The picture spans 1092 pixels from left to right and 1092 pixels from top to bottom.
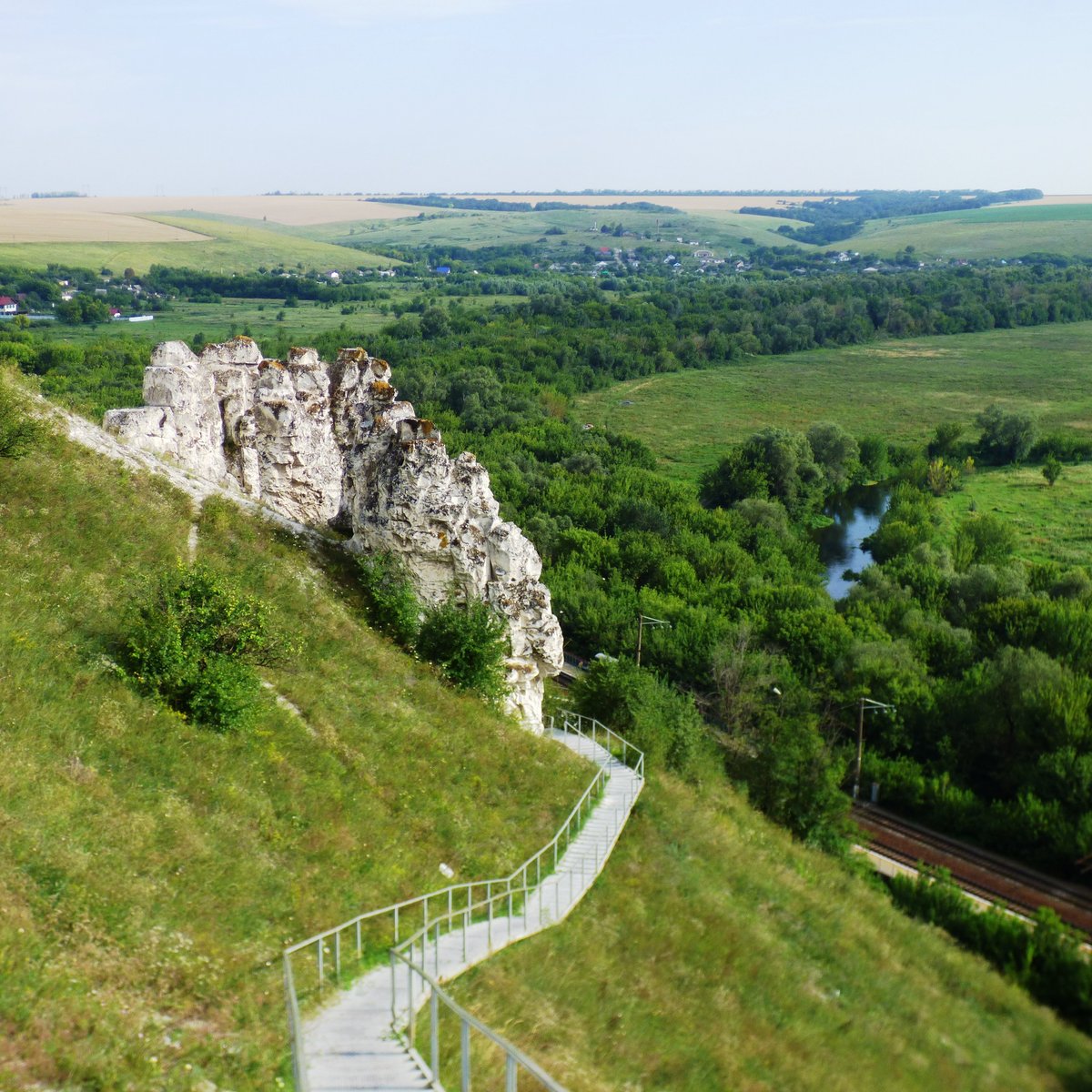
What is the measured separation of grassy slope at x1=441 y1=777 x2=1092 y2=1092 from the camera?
44.3 feet

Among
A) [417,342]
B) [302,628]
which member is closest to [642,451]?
[417,342]

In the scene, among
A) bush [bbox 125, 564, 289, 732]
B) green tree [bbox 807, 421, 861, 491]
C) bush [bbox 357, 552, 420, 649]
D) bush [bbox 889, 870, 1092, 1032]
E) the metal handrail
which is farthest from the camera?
green tree [bbox 807, 421, 861, 491]

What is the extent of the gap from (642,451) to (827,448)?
703 inches

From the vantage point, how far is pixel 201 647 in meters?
21.2

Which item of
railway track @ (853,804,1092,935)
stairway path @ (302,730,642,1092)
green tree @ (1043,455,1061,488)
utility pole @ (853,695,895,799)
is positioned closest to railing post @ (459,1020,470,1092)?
stairway path @ (302,730,642,1092)

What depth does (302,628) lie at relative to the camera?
1012 inches

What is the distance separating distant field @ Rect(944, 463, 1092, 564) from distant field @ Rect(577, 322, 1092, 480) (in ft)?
44.2

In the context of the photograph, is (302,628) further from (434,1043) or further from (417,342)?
(417,342)

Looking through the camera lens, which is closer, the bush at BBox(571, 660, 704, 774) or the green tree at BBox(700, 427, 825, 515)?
the bush at BBox(571, 660, 704, 774)

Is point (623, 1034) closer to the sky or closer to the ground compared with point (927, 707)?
closer to the sky

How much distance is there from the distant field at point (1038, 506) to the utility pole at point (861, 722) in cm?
3333

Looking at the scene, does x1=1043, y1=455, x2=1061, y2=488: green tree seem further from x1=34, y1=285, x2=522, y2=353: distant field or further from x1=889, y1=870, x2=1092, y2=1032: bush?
x1=34, y1=285, x2=522, y2=353: distant field

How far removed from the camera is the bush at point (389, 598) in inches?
1125

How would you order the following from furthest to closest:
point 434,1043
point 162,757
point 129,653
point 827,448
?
point 827,448, point 129,653, point 162,757, point 434,1043
